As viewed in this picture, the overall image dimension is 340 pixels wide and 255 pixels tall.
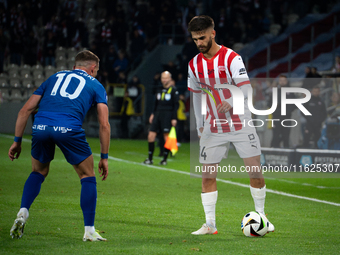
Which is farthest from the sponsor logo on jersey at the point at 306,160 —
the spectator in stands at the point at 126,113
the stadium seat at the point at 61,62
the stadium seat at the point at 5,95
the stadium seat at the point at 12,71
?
the stadium seat at the point at 12,71

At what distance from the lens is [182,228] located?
5.79 metres

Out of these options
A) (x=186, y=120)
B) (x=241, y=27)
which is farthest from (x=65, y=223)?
(x=241, y=27)

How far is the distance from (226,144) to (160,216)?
4.99 feet

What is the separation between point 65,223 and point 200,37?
2480mm

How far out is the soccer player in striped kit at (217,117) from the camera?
5332mm

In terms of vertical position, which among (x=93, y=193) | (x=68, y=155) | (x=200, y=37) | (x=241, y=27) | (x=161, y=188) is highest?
(x=241, y=27)

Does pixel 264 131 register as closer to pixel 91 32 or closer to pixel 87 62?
pixel 87 62


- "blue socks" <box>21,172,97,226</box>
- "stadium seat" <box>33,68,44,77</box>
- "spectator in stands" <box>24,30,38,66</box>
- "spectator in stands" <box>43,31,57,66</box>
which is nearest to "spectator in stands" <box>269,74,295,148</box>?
"blue socks" <box>21,172,97,226</box>

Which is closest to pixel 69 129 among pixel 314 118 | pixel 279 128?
pixel 314 118

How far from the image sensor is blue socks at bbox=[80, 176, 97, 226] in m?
4.90

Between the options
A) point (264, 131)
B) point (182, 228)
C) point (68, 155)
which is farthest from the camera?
point (264, 131)

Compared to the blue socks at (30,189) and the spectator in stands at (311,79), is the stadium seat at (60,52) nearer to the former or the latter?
the spectator in stands at (311,79)

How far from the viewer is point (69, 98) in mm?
4961

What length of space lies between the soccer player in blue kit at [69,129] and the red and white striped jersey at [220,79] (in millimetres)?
1097
